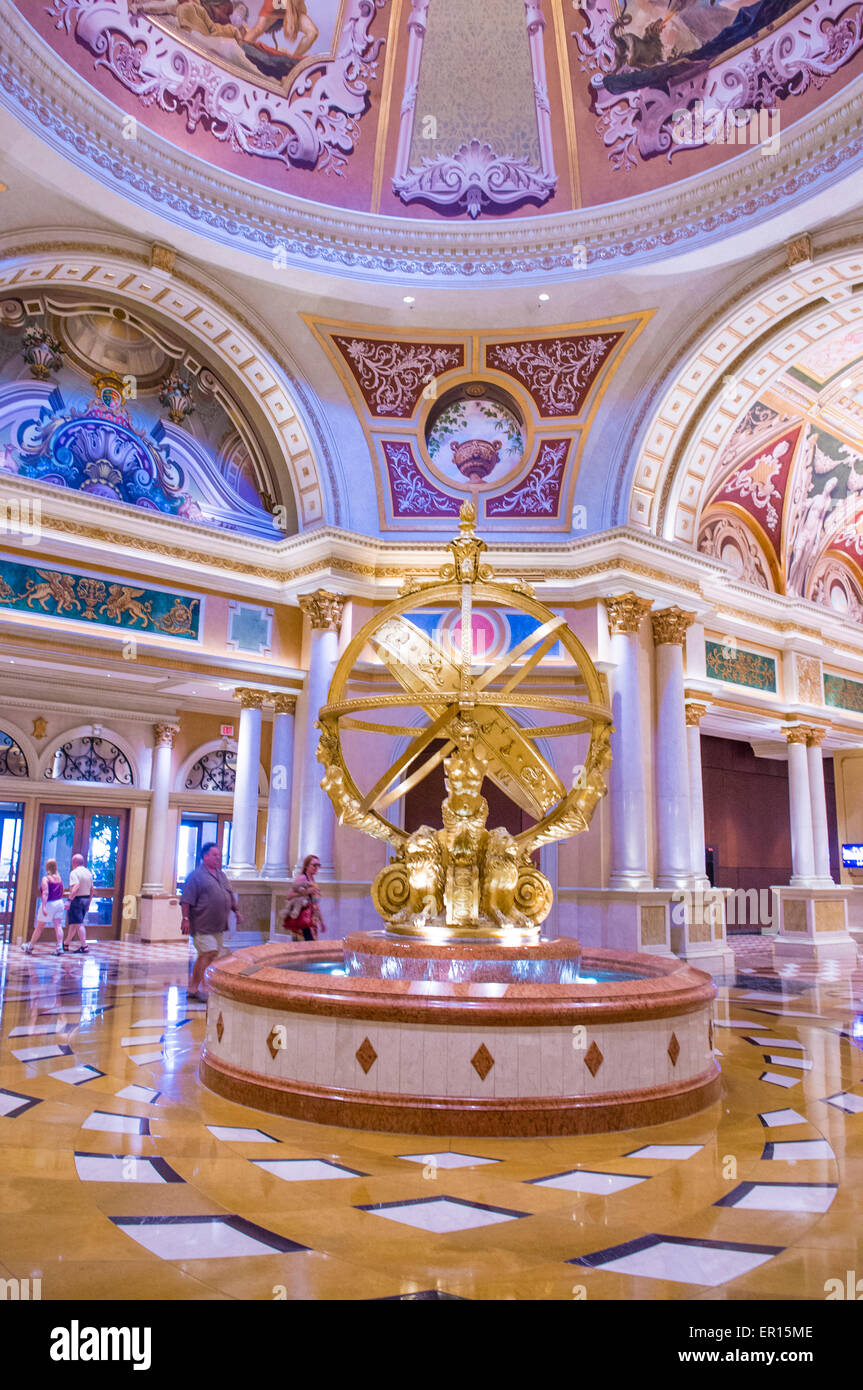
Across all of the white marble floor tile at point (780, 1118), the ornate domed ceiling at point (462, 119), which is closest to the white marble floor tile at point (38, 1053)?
the white marble floor tile at point (780, 1118)

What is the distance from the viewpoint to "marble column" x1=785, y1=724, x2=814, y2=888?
54.4 ft

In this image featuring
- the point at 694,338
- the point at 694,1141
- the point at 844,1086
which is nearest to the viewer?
the point at 694,1141

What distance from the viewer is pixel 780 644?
53.7 feet

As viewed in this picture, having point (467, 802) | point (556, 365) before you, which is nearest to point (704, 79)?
point (556, 365)

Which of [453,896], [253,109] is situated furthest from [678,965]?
[253,109]

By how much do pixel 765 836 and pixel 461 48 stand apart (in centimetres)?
1670

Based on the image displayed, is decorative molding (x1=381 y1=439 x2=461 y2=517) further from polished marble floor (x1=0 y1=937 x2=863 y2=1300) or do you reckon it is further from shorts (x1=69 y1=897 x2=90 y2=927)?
polished marble floor (x1=0 y1=937 x2=863 y2=1300)

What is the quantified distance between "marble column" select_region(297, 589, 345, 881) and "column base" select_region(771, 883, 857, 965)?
8.34 m

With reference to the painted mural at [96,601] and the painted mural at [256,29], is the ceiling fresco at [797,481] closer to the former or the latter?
the painted mural at [256,29]

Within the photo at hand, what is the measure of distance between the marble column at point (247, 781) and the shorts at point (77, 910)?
118 inches

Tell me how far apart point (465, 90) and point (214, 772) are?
41.3ft

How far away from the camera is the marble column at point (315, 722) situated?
12547mm

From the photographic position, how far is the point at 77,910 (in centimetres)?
1441
